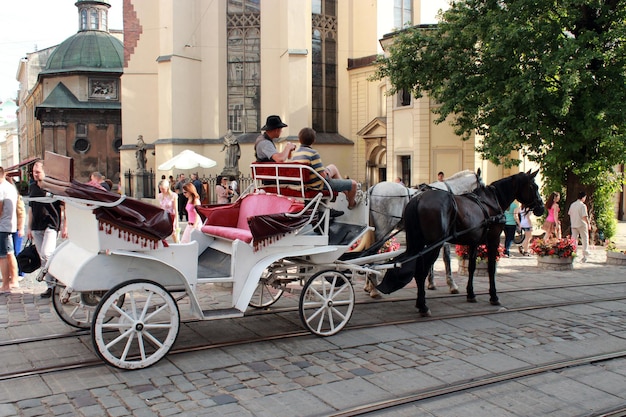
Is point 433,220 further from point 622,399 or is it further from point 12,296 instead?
point 12,296

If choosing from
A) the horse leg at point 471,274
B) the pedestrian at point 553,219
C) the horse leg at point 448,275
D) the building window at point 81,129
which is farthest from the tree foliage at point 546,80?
the building window at point 81,129

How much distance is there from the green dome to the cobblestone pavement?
49.4 meters

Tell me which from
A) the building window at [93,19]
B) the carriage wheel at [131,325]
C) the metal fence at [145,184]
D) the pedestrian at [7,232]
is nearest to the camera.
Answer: the carriage wheel at [131,325]

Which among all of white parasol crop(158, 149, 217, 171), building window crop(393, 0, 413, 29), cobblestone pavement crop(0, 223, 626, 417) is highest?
building window crop(393, 0, 413, 29)

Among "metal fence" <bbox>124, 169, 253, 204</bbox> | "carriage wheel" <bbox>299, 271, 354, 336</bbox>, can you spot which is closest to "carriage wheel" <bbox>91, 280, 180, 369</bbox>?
"carriage wheel" <bbox>299, 271, 354, 336</bbox>

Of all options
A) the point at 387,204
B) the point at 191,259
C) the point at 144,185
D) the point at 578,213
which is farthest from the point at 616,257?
the point at 144,185

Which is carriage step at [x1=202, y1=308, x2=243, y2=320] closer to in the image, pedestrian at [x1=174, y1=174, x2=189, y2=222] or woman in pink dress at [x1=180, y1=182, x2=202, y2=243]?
woman in pink dress at [x1=180, y1=182, x2=202, y2=243]

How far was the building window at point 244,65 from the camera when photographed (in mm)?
34281

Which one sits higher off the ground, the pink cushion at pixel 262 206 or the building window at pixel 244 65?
the building window at pixel 244 65

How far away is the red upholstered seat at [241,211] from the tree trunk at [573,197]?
44.0ft

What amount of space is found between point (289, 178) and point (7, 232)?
17.7 ft

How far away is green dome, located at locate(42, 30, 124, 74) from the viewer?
5462cm

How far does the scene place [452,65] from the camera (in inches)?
763

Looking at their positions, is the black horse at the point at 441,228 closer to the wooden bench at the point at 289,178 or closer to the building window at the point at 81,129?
the wooden bench at the point at 289,178
